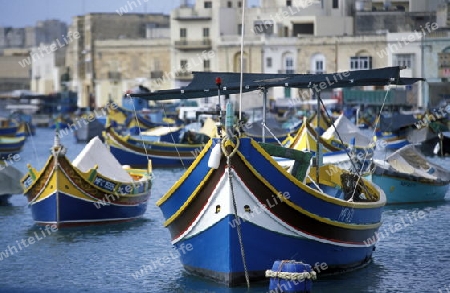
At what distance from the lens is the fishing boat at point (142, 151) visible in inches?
2104

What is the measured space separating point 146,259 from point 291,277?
269 inches

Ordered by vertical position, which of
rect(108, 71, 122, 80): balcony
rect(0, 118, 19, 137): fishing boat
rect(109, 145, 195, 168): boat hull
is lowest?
rect(0, 118, 19, 137): fishing boat

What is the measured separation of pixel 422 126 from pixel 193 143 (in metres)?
13.1

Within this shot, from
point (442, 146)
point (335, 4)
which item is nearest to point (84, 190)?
point (442, 146)

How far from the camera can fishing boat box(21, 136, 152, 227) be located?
1192 inches

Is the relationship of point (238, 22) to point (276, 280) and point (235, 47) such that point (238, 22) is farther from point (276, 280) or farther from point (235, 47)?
point (276, 280)

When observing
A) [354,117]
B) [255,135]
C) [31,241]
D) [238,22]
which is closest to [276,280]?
[31,241]

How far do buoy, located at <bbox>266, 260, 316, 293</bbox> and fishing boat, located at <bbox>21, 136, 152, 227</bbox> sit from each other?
9.50 m

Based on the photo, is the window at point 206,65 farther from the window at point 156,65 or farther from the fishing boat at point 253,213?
the fishing boat at point 253,213

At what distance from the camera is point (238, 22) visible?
101 meters

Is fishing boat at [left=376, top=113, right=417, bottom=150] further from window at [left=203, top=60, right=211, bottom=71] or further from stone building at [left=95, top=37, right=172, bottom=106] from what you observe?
stone building at [left=95, top=37, right=172, bottom=106]

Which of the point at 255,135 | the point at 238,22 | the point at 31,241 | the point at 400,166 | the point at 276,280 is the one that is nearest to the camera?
the point at 276,280

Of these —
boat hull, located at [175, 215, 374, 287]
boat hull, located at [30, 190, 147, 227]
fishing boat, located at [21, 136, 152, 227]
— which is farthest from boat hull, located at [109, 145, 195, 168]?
boat hull, located at [175, 215, 374, 287]

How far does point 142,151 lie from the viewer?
5381 centimetres
